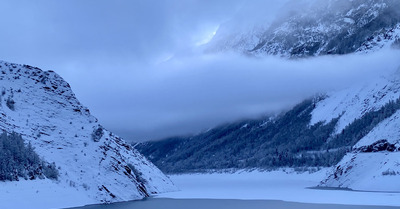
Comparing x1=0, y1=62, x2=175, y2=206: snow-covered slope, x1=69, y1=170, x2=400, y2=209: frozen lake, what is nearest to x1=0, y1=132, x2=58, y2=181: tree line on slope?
x1=0, y1=62, x2=175, y2=206: snow-covered slope

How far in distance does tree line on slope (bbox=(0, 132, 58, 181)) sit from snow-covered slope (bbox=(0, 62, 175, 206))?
46.4 inches

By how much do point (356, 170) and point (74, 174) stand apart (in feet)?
154

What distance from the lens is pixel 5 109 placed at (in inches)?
1864

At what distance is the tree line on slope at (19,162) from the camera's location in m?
36.5

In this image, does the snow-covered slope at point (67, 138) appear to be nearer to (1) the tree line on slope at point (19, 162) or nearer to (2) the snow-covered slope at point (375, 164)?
(1) the tree line on slope at point (19, 162)

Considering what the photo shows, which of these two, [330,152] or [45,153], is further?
[330,152]

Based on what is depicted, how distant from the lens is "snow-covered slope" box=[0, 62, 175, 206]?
146 ft

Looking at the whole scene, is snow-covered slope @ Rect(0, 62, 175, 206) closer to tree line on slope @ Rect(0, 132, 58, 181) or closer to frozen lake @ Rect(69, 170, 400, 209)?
tree line on slope @ Rect(0, 132, 58, 181)

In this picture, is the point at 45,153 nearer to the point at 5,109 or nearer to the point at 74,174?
the point at 74,174

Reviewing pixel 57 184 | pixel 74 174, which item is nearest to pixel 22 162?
pixel 57 184

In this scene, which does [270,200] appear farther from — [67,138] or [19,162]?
[19,162]

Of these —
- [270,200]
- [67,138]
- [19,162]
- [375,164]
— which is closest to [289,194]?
[270,200]

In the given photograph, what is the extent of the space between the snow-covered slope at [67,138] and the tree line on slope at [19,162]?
1.18 metres

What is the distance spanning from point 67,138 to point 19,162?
36.2 feet
